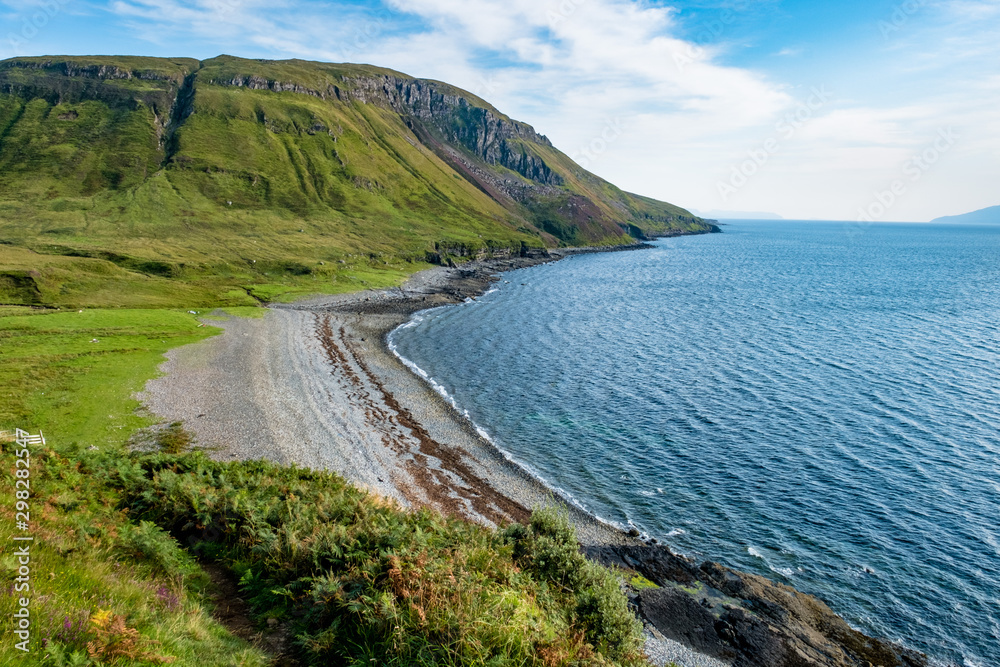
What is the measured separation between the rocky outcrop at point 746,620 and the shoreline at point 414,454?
2.5 inches

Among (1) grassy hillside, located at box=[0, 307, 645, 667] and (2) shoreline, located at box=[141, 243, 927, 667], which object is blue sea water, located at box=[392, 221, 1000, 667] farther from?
(1) grassy hillside, located at box=[0, 307, 645, 667]

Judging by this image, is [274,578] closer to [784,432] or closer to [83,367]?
[784,432]

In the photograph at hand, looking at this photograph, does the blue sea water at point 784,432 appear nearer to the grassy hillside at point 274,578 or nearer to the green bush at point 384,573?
the green bush at point 384,573

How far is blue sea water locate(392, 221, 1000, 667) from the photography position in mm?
29812

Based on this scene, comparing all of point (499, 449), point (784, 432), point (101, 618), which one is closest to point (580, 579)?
point (101, 618)

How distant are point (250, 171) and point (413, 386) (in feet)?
539

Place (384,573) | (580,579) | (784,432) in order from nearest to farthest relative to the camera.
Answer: (384,573) < (580,579) < (784,432)

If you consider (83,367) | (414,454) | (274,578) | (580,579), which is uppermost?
(274,578)

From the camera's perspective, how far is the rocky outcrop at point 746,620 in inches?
940

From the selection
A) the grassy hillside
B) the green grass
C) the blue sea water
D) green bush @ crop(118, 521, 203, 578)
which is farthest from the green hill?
green bush @ crop(118, 521, 203, 578)

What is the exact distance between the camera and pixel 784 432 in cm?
4678

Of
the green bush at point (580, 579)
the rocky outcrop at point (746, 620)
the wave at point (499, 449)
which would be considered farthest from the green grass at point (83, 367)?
the rocky outcrop at point (746, 620)

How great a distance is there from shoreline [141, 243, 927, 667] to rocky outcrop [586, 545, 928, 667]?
2.5 inches

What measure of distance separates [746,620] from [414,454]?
2676 cm
